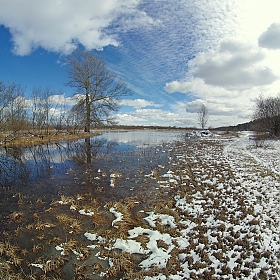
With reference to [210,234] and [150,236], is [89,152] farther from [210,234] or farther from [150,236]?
[210,234]

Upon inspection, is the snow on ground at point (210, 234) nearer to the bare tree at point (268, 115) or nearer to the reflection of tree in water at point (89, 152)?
the reflection of tree in water at point (89, 152)

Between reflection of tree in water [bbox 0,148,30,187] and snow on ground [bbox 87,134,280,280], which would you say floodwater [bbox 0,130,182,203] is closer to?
reflection of tree in water [bbox 0,148,30,187]

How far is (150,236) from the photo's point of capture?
478 centimetres

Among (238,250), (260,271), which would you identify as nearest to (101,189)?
(238,250)

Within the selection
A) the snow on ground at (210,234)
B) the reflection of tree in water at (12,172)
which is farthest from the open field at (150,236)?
the reflection of tree in water at (12,172)

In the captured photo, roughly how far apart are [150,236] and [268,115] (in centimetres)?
4272

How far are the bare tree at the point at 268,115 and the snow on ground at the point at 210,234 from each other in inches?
1298

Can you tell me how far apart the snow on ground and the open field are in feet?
0.06

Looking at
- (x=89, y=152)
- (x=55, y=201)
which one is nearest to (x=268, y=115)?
(x=89, y=152)

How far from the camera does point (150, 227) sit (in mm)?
5191

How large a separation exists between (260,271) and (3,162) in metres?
15.4

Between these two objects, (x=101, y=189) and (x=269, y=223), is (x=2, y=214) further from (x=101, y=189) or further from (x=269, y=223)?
(x=269, y=223)

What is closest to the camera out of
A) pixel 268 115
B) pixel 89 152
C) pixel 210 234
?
pixel 210 234

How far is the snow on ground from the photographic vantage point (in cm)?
365
